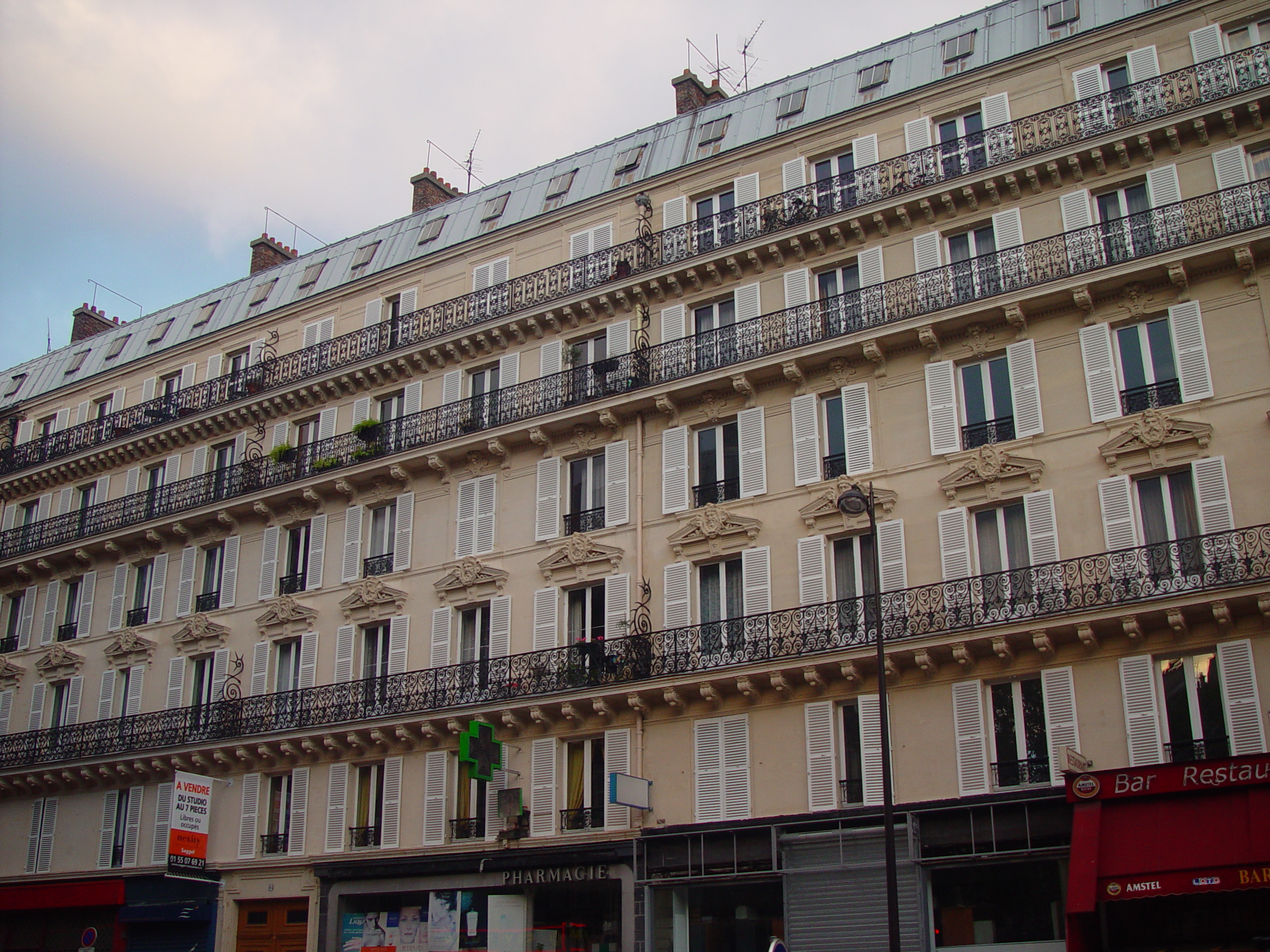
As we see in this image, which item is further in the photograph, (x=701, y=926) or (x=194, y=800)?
(x=194, y=800)

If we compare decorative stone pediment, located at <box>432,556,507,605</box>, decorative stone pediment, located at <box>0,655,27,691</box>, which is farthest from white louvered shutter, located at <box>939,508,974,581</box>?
decorative stone pediment, located at <box>0,655,27,691</box>

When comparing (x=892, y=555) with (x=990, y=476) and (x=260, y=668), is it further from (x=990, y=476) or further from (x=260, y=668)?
(x=260, y=668)

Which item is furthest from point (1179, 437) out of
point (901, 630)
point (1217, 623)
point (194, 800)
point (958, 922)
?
point (194, 800)

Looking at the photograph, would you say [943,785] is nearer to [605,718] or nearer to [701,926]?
[701,926]

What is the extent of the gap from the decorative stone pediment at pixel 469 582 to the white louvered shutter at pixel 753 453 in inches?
198

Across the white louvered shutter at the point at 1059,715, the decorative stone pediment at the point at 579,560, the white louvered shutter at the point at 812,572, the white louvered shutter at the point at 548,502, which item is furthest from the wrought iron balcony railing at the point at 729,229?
the white louvered shutter at the point at 1059,715

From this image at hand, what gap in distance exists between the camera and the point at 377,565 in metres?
26.1

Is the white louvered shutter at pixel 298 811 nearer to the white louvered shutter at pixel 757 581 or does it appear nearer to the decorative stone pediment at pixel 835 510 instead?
the white louvered shutter at pixel 757 581

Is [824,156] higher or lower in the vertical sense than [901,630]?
higher

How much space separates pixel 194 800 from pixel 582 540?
30.2 feet

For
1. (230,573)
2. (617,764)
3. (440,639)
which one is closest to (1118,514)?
(617,764)

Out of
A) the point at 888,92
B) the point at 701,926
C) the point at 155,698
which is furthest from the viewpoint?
the point at 155,698

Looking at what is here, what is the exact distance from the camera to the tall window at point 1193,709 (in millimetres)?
17438

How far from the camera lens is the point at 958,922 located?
18.2 metres
